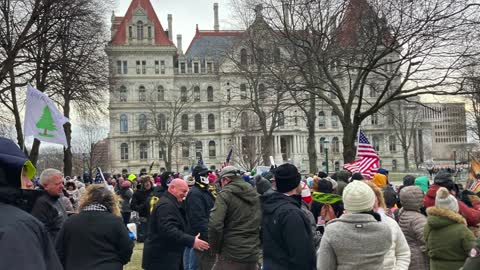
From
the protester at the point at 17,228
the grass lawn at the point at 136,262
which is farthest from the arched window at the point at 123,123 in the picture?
the protester at the point at 17,228

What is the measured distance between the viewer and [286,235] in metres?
4.88

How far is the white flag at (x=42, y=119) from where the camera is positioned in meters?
9.75

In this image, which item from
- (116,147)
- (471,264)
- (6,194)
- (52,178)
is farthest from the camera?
(116,147)

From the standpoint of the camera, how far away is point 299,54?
2411 centimetres

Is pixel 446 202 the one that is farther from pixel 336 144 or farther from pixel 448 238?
pixel 336 144

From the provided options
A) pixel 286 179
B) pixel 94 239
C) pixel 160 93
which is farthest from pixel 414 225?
pixel 160 93

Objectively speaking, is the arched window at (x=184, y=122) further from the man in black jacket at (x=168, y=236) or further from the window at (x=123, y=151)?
the man in black jacket at (x=168, y=236)

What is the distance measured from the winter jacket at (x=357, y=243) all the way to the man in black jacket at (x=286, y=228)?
24.5 inches

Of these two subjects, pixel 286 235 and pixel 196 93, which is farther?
pixel 196 93

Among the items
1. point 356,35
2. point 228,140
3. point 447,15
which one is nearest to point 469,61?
point 447,15

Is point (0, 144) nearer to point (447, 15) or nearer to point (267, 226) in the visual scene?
point (267, 226)

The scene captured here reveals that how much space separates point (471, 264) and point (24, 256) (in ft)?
6.91

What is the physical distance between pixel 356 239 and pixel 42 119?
7.53 m

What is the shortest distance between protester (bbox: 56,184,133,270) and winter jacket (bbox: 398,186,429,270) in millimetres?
3114
